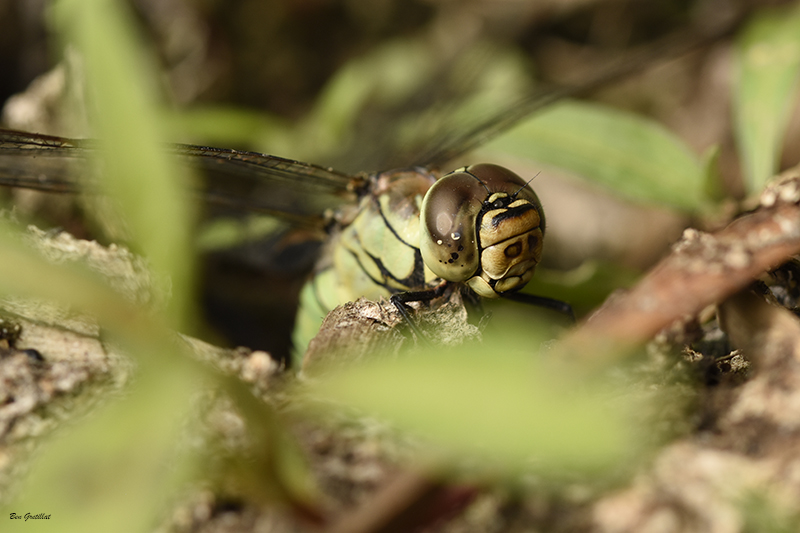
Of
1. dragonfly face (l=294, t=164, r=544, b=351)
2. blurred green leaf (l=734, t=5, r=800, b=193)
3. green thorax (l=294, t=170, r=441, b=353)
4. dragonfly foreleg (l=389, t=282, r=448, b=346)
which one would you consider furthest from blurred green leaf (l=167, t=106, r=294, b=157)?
blurred green leaf (l=734, t=5, r=800, b=193)

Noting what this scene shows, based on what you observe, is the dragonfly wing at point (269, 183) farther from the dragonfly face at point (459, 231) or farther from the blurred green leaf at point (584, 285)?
the blurred green leaf at point (584, 285)

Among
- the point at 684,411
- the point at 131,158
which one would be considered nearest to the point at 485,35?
the point at 131,158

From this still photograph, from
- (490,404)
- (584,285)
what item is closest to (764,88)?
(584,285)

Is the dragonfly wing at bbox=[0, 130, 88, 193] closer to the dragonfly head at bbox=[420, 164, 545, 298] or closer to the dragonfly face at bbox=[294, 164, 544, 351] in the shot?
the dragonfly face at bbox=[294, 164, 544, 351]

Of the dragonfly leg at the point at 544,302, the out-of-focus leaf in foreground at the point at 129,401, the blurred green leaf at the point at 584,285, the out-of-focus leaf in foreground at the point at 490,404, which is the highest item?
the blurred green leaf at the point at 584,285

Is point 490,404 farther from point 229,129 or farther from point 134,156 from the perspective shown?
point 229,129

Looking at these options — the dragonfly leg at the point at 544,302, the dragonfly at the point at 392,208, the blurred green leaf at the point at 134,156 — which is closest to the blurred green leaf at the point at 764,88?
the dragonfly at the point at 392,208
